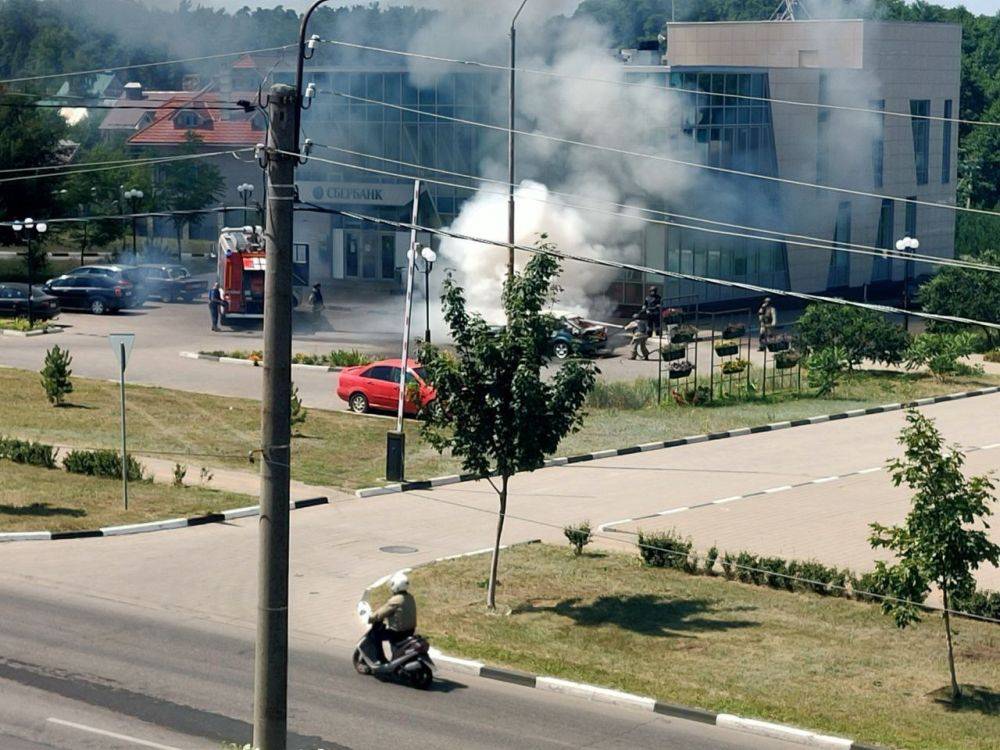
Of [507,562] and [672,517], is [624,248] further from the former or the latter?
[507,562]

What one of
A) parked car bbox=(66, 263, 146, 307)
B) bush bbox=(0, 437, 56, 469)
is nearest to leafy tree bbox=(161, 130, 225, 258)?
parked car bbox=(66, 263, 146, 307)

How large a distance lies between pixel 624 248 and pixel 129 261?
72.6 ft

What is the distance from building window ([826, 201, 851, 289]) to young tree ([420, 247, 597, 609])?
1800 inches

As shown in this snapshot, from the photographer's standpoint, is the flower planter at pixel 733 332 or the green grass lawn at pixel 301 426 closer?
the green grass lawn at pixel 301 426

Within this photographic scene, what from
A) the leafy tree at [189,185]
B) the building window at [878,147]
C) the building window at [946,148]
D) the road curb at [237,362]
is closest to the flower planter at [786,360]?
the road curb at [237,362]

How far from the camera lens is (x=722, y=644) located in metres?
19.3

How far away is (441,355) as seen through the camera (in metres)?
21.5

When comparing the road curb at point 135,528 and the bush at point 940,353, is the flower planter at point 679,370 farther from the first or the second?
the road curb at point 135,528

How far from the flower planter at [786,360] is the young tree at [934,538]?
79.5 ft

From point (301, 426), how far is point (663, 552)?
1312 cm

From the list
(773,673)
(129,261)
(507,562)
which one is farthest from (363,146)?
(773,673)

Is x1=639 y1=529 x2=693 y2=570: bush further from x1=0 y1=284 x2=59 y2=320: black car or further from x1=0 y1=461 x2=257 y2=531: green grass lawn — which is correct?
x1=0 y1=284 x2=59 y2=320: black car

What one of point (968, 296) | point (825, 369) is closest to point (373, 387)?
point (825, 369)

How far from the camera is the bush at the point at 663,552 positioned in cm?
2312
